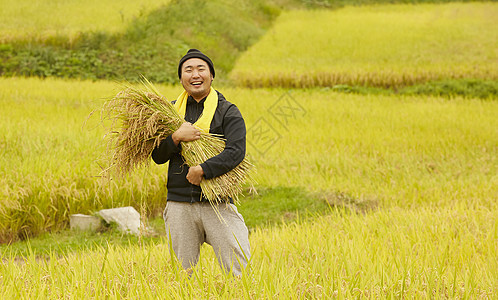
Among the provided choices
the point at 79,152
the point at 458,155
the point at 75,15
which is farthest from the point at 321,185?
the point at 75,15

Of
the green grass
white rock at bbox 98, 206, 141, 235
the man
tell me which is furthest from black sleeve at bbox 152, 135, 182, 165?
the green grass

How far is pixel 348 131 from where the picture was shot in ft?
29.1

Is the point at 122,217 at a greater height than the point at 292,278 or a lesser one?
lesser

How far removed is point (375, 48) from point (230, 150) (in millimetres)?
17265

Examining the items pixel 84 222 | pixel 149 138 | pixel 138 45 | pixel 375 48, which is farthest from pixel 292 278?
pixel 375 48

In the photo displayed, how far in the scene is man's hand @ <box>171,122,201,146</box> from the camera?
2549 millimetres

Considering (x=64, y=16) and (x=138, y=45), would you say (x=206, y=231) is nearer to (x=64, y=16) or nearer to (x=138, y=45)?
(x=138, y=45)

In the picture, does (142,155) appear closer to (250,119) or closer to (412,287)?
(412,287)

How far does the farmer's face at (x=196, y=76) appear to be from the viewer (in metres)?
2.64

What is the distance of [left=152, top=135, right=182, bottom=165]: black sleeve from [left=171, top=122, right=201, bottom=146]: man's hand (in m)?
0.04

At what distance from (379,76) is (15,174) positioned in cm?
1232

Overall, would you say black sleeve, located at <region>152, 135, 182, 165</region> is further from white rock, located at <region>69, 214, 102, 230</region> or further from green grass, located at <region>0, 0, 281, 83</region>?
green grass, located at <region>0, 0, 281, 83</region>

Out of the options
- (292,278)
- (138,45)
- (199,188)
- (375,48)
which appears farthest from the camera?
(375,48)

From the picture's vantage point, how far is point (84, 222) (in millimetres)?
5168
